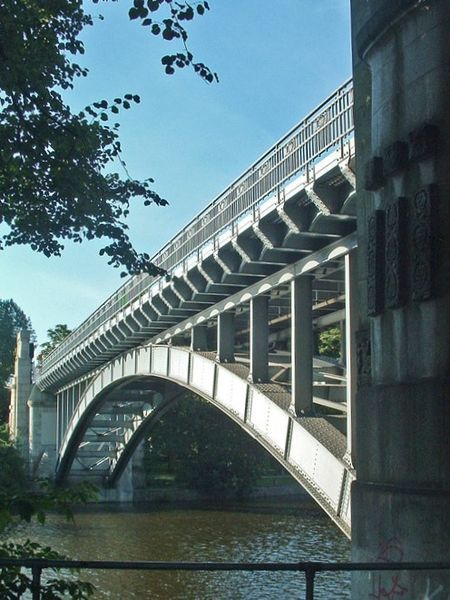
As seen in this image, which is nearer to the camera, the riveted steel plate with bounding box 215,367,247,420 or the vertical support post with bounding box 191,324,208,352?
the riveted steel plate with bounding box 215,367,247,420

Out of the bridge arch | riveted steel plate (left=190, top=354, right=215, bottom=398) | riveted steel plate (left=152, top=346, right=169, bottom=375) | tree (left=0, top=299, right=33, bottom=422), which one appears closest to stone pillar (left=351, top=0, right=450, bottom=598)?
the bridge arch

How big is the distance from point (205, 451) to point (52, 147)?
5007 cm

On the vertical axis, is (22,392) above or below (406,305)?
above

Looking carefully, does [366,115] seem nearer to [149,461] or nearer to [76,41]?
[76,41]

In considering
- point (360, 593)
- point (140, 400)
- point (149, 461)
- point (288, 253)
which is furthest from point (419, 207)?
point (149, 461)

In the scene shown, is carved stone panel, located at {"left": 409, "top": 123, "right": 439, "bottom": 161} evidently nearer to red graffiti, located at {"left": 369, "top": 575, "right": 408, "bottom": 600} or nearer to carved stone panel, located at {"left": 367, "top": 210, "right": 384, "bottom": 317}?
carved stone panel, located at {"left": 367, "top": 210, "right": 384, "bottom": 317}

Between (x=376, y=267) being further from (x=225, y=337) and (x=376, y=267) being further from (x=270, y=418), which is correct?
(x=225, y=337)

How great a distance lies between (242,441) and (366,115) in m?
51.6

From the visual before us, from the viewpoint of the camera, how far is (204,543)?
110 ft

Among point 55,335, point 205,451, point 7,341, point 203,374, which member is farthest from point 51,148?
point 7,341

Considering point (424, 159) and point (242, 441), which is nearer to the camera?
point (424, 159)

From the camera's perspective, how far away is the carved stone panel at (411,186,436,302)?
6.58m

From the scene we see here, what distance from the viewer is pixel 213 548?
32.2m

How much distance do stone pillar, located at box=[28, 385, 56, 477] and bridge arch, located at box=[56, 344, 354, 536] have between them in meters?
24.3
